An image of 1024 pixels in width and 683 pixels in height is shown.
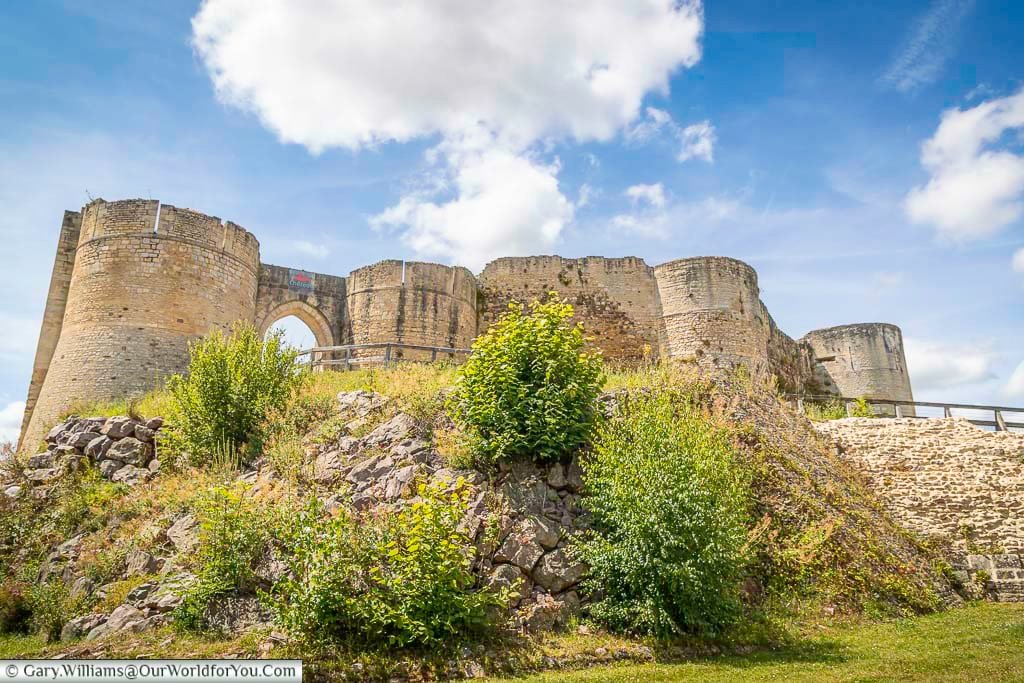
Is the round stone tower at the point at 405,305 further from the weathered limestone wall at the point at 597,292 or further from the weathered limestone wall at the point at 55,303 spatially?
the weathered limestone wall at the point at 55,303

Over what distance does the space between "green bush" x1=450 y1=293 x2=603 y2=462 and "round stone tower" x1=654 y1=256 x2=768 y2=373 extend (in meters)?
10.3

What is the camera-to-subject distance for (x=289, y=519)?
6.95 metres

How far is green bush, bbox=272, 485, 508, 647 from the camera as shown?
6098 millimetres

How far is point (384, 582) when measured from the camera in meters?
6.32

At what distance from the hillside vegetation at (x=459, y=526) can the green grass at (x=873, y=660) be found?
420mm

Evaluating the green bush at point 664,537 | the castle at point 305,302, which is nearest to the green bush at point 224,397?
the castle at point 305,302

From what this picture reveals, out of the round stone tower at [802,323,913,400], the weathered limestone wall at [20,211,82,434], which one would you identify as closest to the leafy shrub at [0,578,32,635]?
the weathered limestone wall at [20,211,82,434]

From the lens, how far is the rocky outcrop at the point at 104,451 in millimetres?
10109

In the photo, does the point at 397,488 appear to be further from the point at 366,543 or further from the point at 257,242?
the point at 257,242

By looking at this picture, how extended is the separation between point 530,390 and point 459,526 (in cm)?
207

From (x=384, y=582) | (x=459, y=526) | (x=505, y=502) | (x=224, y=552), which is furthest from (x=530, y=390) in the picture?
(x=224, y=552)

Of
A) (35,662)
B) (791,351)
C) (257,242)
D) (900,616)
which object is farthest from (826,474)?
(257,242)

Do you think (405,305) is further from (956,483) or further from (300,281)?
(956,483)

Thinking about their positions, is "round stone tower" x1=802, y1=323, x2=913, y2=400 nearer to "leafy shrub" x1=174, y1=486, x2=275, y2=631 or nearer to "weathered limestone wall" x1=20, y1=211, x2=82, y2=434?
"leafy shrub" x1=174, y1=486, x2=275, y2=631
